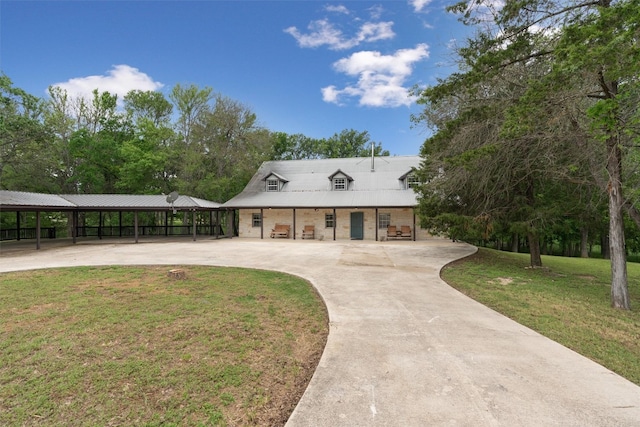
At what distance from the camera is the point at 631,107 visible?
581cm

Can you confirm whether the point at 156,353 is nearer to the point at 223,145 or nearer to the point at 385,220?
the point at 385,220

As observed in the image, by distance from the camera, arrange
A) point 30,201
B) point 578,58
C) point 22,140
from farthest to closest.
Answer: point 22,140, point 30,201, point 578,58

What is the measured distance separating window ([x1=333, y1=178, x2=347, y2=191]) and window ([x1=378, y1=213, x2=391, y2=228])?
12.4 feet

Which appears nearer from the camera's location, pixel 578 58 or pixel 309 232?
pixel 578 58

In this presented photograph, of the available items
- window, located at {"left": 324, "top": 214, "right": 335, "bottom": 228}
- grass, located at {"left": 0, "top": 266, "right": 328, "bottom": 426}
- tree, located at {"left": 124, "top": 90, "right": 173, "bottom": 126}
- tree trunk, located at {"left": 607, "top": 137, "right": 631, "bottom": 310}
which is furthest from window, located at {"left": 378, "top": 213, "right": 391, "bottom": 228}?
tree, located at {"left": 124, "top": 90, "right": 173, "bottom": 126}

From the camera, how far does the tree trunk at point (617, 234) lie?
662 cm

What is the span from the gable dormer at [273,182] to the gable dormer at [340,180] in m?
3.95

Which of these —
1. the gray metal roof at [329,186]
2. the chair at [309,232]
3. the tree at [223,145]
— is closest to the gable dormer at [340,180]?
the gray metal roof at [329,186]

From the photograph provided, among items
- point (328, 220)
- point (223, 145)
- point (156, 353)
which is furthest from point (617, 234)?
point (223, 145)

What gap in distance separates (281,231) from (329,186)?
17.5 ft

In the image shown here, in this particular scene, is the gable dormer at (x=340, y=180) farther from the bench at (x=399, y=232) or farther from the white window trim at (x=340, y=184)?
the bench at (x=399, y=232)

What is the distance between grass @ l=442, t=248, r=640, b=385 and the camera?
14.1ft

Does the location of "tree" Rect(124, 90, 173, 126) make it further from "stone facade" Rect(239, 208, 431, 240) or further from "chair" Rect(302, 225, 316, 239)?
"chair" Rect(302, 225, 316, 239)

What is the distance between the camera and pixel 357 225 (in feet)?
70.0
